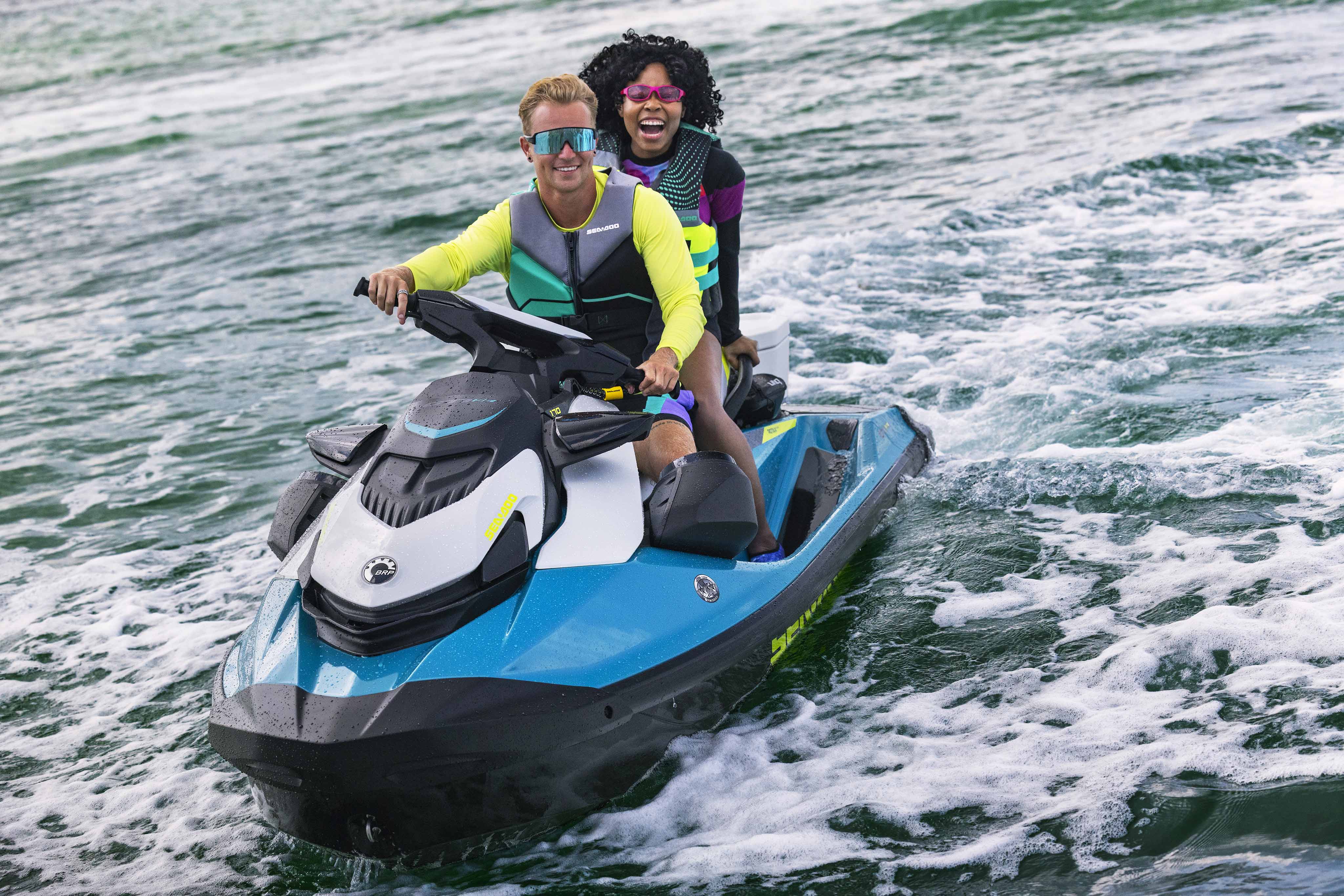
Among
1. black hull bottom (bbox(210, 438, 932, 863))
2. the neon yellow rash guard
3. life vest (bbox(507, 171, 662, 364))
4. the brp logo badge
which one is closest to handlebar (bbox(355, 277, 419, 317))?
the neon yellow rash guard

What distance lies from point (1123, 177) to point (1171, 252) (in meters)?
1.93

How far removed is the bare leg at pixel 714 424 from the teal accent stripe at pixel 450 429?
1.12m

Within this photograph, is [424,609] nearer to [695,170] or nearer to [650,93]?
[695,170]

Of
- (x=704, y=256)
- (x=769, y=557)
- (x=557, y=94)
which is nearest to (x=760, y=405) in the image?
(x=704, y=256)

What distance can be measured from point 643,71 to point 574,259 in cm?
107

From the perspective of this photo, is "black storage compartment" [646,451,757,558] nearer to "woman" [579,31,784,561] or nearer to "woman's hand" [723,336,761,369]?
"woman" [579,31,784,561]

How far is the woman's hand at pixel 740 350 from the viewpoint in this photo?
466 centimetres

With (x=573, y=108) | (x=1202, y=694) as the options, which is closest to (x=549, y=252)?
(x=573, y=108)

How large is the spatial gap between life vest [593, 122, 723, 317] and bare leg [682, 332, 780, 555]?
0.18 m

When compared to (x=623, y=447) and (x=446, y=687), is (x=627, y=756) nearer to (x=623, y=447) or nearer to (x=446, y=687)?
(x=446, y=687)

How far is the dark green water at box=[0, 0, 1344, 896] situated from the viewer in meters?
3.04

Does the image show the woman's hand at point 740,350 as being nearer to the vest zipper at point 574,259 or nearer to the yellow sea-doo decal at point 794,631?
the yellow sea-doo decal at point 794,631

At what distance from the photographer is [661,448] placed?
3730 millimetres

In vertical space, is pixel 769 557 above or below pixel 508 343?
below
